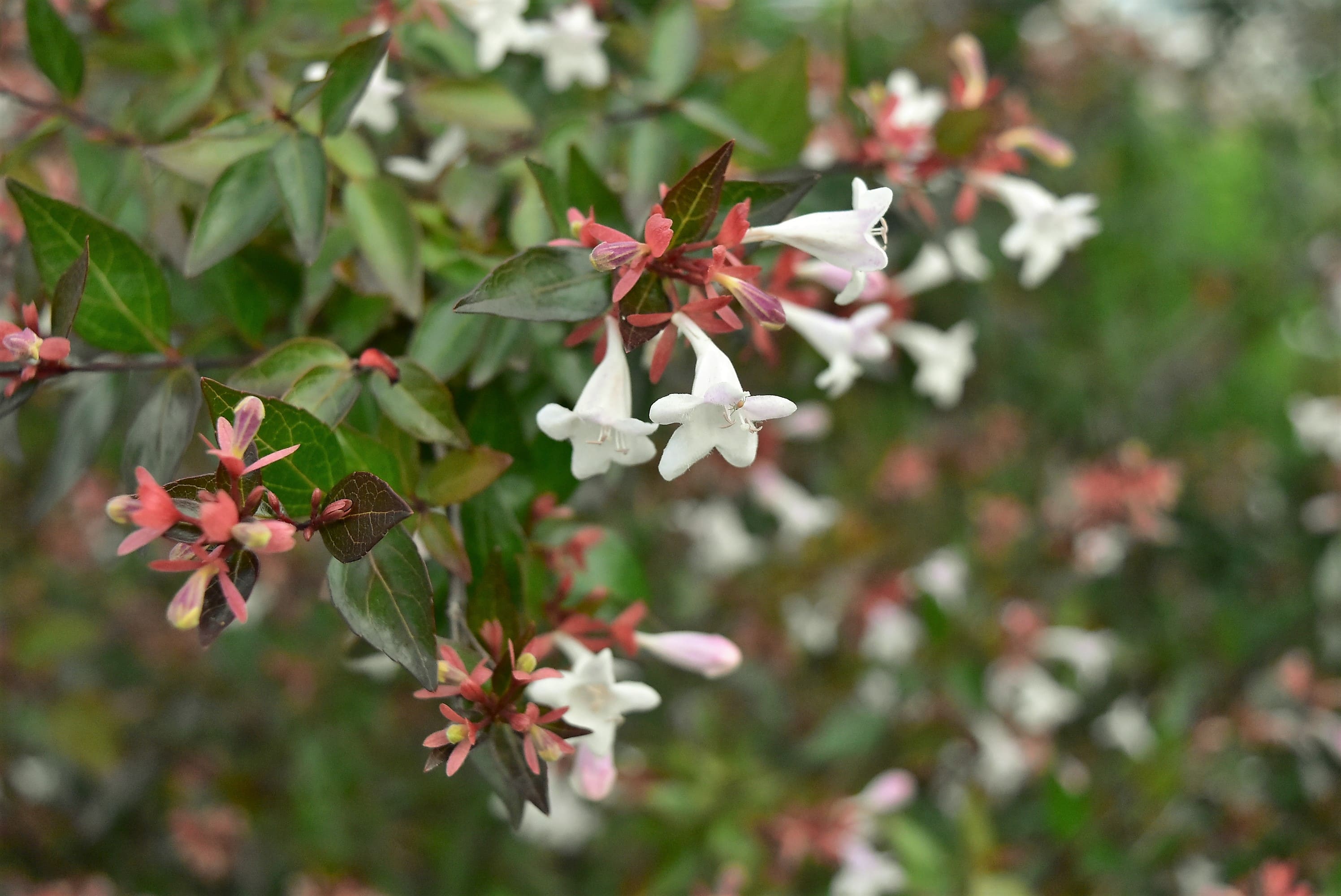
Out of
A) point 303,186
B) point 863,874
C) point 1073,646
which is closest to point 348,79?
point 303,186

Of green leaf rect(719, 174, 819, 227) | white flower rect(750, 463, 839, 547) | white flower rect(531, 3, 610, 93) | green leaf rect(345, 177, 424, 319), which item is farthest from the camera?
white flower rect(750, 463, 839, 547)

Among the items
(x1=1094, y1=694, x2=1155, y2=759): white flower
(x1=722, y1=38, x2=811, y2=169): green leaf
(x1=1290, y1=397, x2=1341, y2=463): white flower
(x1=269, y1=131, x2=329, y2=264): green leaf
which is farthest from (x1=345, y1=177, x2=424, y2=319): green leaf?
(x1=1290, y1=397, x2=1341, y2=463): white flower

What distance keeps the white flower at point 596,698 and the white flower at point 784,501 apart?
44.2 inches

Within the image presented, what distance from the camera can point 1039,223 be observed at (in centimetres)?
129

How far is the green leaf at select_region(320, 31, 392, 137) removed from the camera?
94 centimetres

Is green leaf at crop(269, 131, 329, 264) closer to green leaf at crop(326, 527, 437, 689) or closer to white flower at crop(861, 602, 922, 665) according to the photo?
green leaf at crop(326, 527, 437, 689)

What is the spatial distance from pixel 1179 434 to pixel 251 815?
2.85 metres

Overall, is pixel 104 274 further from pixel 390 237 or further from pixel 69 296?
pixel 390 237

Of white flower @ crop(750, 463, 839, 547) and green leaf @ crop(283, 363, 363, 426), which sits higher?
green leaf @ crop(283, 363, 363, 426)

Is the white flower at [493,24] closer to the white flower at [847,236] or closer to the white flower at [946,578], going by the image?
the white flower at [847,236]

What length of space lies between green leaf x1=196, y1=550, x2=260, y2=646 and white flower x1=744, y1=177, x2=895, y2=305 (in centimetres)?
50

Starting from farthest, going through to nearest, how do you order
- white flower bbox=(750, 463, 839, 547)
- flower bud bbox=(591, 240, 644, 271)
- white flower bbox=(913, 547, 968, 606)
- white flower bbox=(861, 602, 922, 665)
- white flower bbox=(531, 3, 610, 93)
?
white flower bbox=(861, 602, 922, 665) < white flower bbox=(913, 547, 968, 606) < white flower bbox=(750, 463, 839, 547) < white flower bbox=(531, 3, 610, 93) < flower bud bbox=(591, 240, 644, 271)

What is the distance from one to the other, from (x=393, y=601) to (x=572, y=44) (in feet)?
2.76

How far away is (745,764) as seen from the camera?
2107 mm
